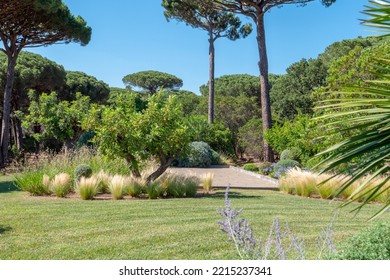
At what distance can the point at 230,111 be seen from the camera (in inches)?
931

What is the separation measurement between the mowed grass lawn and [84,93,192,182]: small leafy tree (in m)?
1.44

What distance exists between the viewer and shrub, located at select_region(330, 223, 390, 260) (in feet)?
8.37

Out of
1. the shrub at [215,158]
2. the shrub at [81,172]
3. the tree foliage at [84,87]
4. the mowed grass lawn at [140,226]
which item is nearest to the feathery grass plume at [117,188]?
the mowed grass lawn at [140,226]

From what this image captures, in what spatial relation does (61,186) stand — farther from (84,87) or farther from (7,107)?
(84,87)

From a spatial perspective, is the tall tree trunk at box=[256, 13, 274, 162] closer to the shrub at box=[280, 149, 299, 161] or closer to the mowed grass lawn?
the shrub at box=[280, 149, 299, 161]

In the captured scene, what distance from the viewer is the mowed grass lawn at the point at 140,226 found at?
4.16 m

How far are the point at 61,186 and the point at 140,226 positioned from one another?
12.1ft

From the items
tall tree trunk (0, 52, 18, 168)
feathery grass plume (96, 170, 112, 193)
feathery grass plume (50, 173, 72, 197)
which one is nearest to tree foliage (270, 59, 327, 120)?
tall tree trunk (0, 52, 18, 168)

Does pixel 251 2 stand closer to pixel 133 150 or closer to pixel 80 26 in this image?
pixel 80 26

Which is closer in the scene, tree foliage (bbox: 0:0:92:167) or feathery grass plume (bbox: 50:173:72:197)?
feathery grass plume (bbox: 50:173:72:197)

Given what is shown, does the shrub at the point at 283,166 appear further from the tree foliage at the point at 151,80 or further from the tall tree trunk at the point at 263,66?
the tree foliage at the point at 151,80

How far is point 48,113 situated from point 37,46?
3.23 meters

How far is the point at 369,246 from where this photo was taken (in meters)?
2.61

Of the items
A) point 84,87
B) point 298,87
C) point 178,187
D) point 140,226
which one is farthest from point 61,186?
point 298,87
